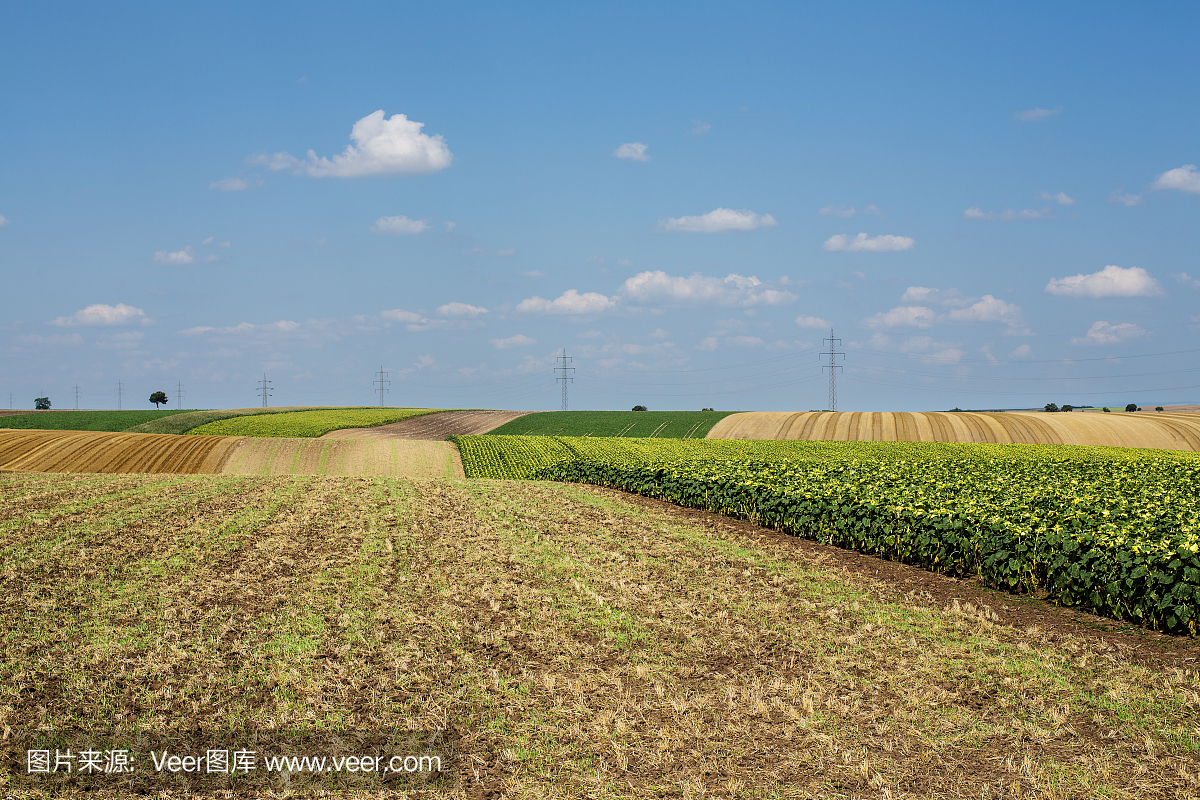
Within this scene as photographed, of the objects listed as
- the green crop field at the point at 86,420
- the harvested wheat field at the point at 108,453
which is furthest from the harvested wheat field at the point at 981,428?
the green crop field at the point at 86,420

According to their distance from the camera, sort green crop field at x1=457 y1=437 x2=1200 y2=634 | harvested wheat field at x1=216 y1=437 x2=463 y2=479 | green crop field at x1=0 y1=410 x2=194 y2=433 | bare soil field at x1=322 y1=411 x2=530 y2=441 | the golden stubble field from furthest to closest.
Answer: green crop field at x1=0 y1=410 x2=194 y2=433
bare soil field at x1=322 y1=411 x2=530 y2=441
harvested wheat field at x1=216 y1=437 x2=463 y2=479
green crop field at x1=457 y1=437 x2=1200 y2=634
the golden stubble field

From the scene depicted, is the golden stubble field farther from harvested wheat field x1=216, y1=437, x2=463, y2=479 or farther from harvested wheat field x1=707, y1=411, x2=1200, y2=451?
harvested wheat field x1=707, y1=411, x2=1200, y2=451

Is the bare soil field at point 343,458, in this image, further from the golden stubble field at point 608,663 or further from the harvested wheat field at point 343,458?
the golden stubble field at point 608,663

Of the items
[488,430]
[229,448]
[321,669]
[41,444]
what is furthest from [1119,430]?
[41,444]

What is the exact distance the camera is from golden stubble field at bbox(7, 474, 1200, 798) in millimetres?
7914

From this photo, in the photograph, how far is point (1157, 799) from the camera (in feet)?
23.7

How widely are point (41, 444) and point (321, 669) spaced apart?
44136 millimetres

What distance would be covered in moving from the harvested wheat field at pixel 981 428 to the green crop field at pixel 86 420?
52705 millimetres

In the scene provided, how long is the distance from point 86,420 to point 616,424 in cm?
5094

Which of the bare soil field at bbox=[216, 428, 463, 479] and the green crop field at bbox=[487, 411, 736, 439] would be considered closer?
the bare soil field at bbox=[216, 428, 463, 479]

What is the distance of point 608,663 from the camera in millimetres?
10531

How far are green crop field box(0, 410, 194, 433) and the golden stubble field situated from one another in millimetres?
63352

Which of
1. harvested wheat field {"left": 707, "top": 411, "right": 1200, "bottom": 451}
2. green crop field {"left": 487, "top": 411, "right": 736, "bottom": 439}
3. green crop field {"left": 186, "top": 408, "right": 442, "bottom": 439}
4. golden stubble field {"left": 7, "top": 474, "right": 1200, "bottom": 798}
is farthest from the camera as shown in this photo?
green crop field {"left": 487, "top": 411, "right": 736, "bottom": 439}

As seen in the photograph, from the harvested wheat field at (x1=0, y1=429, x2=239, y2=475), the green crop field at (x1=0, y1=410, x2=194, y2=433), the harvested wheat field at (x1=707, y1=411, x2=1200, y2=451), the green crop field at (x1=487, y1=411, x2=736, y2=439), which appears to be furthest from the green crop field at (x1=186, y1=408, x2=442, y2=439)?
the harvested wheat field at (x1=707, y1=411, x2=1200, y2=451)
